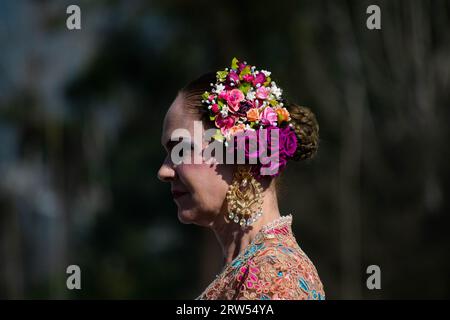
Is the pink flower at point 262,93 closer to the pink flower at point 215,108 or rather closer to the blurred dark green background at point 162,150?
the pink flower at point 215,108

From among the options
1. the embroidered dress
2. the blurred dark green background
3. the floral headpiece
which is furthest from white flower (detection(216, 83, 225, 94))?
the blurred dark green background

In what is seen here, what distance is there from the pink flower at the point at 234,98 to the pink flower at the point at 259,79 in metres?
0.06

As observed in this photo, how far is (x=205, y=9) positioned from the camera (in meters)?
13.8

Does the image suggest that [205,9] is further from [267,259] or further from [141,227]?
[267,259]

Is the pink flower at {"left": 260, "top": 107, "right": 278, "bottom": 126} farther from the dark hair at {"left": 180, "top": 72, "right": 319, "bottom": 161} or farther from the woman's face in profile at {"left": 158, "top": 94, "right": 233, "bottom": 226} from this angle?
the woman's face in profile at {"left": 158, "top": 94, "right": 233, "bottom": 226}

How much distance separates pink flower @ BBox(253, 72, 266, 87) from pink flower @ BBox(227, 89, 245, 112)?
0.06 metres

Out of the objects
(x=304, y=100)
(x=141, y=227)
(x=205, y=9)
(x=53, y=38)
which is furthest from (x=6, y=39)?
(x=304, y=100)

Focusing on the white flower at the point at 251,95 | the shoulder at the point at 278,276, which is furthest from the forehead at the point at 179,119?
the shoulder at the point at 278,276

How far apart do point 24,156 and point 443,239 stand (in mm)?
8016

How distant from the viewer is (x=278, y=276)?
266 cm

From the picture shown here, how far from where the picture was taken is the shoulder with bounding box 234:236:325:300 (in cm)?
265

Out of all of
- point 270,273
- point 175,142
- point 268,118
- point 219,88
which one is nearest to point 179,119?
point 175,142

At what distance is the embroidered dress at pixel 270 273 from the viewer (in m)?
2.66
